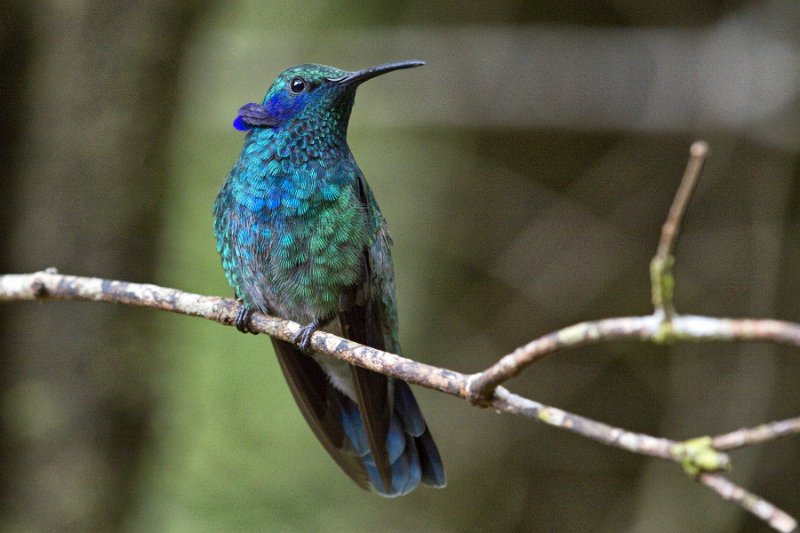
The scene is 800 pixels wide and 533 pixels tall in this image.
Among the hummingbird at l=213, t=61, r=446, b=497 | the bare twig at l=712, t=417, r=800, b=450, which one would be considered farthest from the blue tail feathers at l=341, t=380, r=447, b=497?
the bare twig at l=712, t=417, r=800, b=450

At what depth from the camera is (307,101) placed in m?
3.23

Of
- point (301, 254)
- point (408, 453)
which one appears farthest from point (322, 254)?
point (408, 453)

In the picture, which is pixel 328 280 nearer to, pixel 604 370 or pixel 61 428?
pixel 61 428

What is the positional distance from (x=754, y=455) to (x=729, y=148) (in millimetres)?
1765

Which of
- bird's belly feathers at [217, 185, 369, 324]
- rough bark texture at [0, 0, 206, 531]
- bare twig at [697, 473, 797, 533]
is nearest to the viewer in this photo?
bare twig at [697, 473, 797, 533]

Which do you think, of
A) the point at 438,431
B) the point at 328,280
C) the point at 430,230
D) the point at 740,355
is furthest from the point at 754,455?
the point at 328,280

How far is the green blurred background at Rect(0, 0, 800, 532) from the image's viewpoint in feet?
14.5

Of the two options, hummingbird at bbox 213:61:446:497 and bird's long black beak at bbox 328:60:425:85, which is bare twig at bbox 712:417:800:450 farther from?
bird's long black beak at bbox 328:60:425:85

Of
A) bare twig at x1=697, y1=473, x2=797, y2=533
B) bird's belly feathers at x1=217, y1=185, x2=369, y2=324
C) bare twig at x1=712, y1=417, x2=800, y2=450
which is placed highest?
bare twig at x1=712, y1=417, x2=800, y2=450

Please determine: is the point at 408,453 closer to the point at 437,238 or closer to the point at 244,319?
the point at 244,319

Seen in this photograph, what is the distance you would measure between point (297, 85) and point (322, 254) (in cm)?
70

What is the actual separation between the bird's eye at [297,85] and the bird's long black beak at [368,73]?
10cm

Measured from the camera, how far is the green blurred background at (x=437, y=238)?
14.5ft

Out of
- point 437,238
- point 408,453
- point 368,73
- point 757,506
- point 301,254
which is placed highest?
point 368,73
